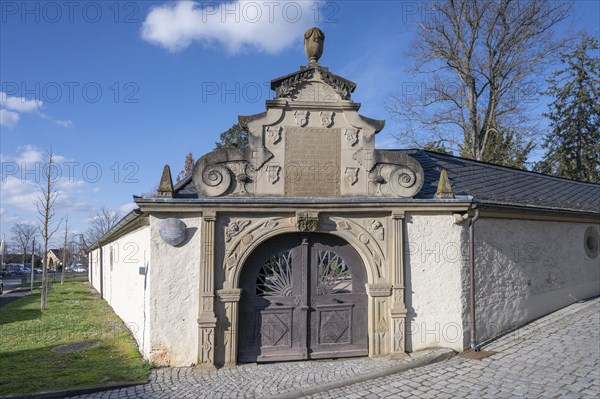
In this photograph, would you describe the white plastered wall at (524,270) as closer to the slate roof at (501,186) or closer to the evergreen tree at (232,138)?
the slate roof at (501,186)

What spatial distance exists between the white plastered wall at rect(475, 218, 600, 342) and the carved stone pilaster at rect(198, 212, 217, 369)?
4.87 meters

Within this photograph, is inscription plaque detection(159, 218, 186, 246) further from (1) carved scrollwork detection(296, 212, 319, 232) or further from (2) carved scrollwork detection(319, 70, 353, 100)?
(2) carved scrollwork detection(319, 70, 353, 100)

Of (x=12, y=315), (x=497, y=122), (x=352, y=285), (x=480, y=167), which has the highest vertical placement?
(x=497, y=122)

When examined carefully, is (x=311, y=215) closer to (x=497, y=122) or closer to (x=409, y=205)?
(x=409, y=205)

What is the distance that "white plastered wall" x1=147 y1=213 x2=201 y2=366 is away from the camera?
702 centimetres

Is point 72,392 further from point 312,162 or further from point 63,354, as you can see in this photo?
point 312,162

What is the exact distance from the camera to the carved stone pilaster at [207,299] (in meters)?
6.99

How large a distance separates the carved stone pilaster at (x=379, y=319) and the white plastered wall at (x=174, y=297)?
9.76 ft

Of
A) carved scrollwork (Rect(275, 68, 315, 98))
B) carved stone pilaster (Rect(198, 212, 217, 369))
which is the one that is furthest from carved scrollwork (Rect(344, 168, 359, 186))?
A: carved stone pilaster (Rect(198, 212, 217, 369))

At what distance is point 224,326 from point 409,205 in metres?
3.80

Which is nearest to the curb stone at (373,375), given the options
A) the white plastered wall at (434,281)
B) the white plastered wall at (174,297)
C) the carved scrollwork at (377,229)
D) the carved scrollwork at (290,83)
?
the white plastered wall at (434,281)

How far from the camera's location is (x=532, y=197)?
10523 mm

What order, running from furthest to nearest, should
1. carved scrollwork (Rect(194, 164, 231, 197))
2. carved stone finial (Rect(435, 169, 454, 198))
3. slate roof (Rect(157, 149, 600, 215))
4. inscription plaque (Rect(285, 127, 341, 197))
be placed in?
slate roof (Rect(157, 149, 600, 215)) → carved stone finial (Rect(435, 169, 454, 198)) → inscription plaque (Rect(285, 127, 341, 197)) → carved scrollwork (Rect(194, 164, 231, 197))

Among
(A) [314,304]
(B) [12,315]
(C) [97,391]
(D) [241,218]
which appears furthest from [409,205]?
(B) [12,315]
